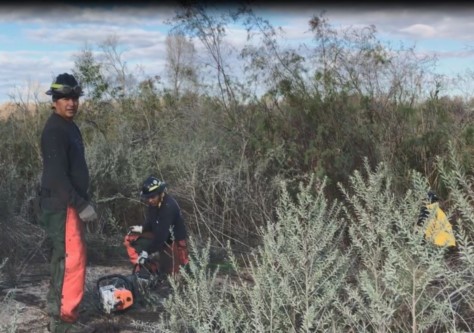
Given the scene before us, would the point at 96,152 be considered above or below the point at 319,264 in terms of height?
below

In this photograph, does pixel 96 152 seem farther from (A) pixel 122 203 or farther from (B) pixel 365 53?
(B) pixel 365 53

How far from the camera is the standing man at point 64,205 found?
4516mm

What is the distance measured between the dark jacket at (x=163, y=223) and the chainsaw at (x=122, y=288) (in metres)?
0.28

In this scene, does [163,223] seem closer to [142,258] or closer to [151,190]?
[151,190]

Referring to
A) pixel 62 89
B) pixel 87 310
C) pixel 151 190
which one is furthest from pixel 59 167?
pixel 151 190

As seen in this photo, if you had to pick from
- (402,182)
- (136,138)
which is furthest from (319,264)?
(136,138)

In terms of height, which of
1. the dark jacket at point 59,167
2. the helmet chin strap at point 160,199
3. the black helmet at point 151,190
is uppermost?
the dark jacket at point 59,167

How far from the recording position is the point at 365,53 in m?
8.51

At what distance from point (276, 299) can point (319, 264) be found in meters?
0.31

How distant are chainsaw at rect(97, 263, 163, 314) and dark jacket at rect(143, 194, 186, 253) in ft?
0.91

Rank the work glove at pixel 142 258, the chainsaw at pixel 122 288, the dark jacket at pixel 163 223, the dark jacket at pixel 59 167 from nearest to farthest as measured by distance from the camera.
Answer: the dark jacket at pixel 59 167, the chainsaw at pixel 122 288, the work glove at pixel 142 258, the dark jacket at pixel 163 223

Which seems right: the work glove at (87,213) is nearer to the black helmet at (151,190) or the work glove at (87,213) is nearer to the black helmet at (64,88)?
the black helmet at (64,88)

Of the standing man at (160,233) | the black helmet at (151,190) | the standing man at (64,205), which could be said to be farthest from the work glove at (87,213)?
the black helmet at (151,190)

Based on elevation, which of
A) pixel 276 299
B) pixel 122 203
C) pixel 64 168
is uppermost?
pixel 64 168
